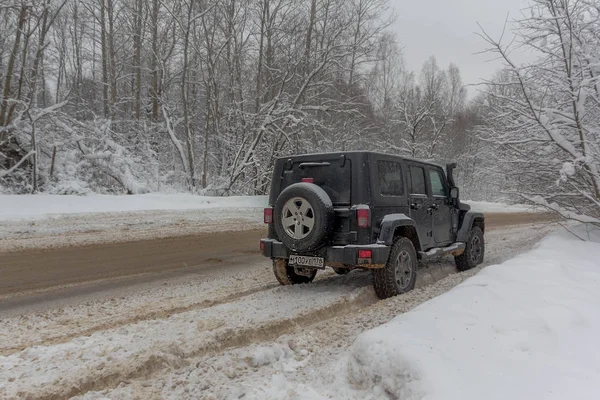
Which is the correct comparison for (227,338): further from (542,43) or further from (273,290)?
(542,43)

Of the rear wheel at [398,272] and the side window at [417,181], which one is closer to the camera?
the rear wheel at [398,272]

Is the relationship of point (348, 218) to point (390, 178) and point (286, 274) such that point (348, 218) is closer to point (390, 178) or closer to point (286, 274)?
point (390, 178)

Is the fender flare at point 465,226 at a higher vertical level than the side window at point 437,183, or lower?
lower

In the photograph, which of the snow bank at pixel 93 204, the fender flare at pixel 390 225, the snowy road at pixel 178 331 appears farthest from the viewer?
the snow bank at pixel 93 204

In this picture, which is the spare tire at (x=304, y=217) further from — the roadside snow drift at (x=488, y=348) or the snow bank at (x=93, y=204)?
the snow bank at (x=93, y=204)

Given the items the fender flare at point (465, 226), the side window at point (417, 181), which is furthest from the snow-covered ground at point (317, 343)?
the fender flare at point (465, 226)

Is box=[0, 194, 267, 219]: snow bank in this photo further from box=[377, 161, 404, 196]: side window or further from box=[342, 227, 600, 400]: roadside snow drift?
box=[342, 227, 600, 400]: roadside snow drift

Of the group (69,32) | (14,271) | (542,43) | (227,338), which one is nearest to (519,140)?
(542,43)

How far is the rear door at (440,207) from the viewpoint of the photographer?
22.1 ft

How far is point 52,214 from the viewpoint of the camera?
453 inches

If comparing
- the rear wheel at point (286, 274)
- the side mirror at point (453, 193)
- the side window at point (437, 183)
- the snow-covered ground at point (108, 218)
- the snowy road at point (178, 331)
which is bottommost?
the snowy road at point (178, 331)

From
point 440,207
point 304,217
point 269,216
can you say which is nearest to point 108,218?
point 269,216

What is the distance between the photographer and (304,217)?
530 cm

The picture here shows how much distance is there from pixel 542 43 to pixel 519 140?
178 cm
